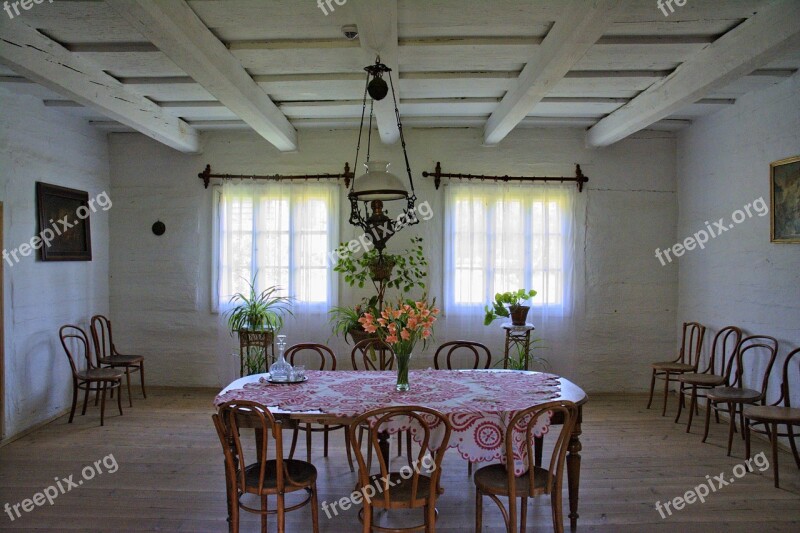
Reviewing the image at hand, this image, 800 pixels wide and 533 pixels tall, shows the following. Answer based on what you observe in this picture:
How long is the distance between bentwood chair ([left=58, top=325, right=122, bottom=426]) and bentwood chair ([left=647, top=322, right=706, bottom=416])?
4.82 metres

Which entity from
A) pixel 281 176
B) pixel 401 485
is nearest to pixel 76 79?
pixel 281 176

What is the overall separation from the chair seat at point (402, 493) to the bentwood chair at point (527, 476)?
0.96ft

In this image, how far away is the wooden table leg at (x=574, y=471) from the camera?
9.74ft

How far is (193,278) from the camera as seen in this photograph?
6.00m

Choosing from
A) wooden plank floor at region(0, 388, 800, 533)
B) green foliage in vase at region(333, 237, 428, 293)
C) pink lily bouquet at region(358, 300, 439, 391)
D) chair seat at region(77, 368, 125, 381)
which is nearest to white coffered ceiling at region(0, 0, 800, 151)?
green foliage in vase at region(333, 237, 428, 293)

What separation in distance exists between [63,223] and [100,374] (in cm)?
146

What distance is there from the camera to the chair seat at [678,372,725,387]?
15.1 ft

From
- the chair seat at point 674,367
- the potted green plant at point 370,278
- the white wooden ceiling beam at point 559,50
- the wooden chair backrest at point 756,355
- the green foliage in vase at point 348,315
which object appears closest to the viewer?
the white wooden ceiling beam at point 559,50

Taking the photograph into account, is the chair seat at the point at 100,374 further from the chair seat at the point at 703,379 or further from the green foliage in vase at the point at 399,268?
the chair seat at the point at 703,379

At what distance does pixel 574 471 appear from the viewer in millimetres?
3004

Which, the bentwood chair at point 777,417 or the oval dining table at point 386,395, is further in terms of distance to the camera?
the bentwood chair at point 777,417

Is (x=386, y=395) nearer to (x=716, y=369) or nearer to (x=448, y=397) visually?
(x=448, y=397)

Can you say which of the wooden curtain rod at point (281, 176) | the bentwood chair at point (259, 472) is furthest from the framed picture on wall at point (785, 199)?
the bentwood chair at point (259, 472)

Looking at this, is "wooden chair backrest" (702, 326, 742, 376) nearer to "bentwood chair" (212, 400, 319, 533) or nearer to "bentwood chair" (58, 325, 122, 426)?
"bentwood chair" (212, 400, 319, 533)
